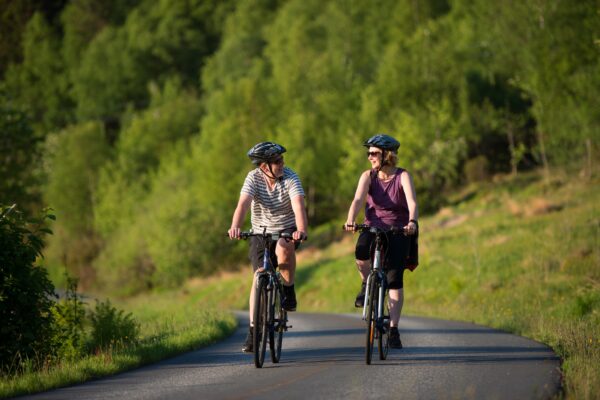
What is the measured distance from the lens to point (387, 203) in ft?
34.0

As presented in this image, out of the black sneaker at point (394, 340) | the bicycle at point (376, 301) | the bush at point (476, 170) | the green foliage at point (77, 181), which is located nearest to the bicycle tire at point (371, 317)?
the bicycle at point (376, 301)

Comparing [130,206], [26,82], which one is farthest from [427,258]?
[26,82]

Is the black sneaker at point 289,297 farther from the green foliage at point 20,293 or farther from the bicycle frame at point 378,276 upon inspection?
the green foliage at point 20,293

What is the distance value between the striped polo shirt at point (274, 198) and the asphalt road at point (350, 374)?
1575 mm

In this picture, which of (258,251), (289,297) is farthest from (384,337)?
(258,251)

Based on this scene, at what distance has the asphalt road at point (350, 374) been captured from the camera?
7746 mm

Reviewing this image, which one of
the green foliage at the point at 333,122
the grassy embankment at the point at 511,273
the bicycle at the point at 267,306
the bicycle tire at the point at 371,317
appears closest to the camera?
the bicycle tire at the point at 371,317

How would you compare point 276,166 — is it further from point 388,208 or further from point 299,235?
point 388,208

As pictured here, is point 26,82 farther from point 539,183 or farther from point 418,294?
point 418,294

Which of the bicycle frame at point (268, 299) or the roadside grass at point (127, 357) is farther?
the bicycle frame at point (268, 299)

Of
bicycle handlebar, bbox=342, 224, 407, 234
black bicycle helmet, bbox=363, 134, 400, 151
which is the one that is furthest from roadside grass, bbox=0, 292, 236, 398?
black bicycle helmet, bbox=363, 134, 400, 151

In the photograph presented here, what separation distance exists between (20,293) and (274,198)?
3671 mm

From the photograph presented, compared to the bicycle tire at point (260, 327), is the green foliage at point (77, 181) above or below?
above

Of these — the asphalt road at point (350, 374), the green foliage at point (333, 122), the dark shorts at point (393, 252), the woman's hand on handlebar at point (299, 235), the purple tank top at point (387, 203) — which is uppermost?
the green foliage at point (333, 122)
